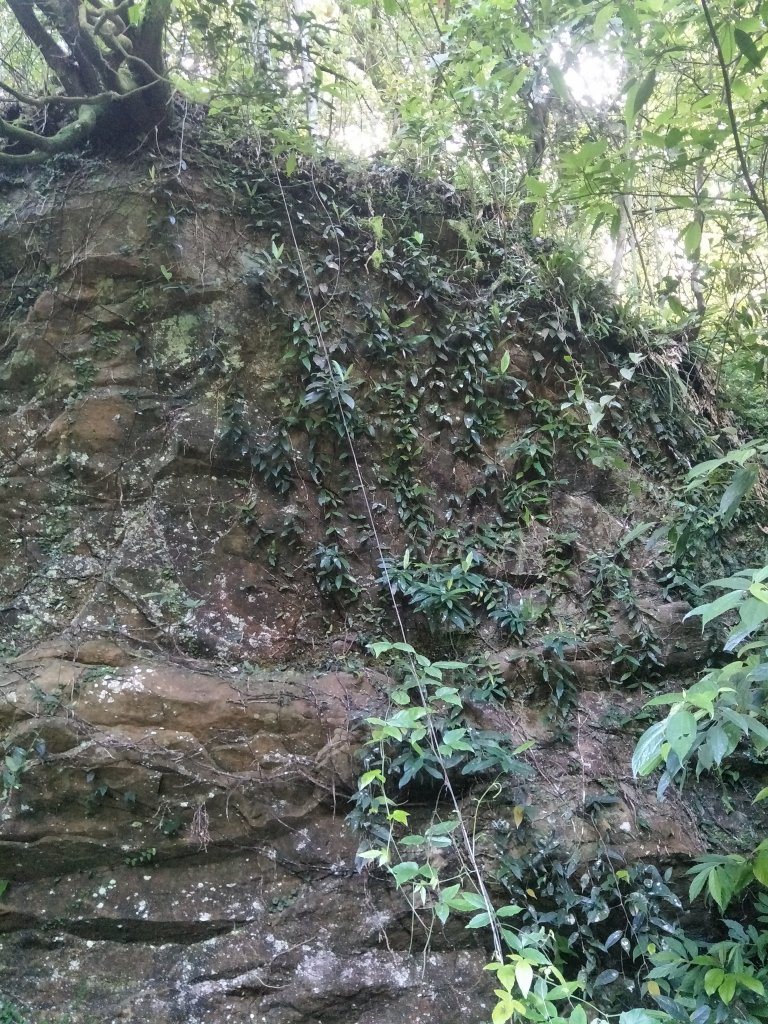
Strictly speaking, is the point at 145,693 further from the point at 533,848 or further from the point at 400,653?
the point at 533,848

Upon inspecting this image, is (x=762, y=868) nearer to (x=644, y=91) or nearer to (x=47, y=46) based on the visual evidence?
(x=644, y=91)

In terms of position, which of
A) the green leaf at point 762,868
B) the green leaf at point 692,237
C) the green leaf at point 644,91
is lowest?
the green leaf at point 762,868

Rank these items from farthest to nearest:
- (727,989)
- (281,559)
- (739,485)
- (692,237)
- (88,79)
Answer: (88,79)
(281,559)
(727,989)
(692,237)
(739,485)

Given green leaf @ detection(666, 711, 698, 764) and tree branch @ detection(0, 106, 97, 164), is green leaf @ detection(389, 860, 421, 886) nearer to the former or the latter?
green leaf @ detection(666, 711, 698, 764)

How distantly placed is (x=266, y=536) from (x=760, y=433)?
183 inches

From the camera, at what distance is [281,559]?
4051 millimetres

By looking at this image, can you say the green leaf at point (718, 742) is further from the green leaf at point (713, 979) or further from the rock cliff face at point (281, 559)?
the rock cliff face at point (281, 559)

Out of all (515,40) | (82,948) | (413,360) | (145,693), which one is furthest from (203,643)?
(515,40)

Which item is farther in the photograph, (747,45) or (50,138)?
(50,138)

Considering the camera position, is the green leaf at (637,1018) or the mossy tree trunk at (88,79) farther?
the mossy tree trunk at (88,79)

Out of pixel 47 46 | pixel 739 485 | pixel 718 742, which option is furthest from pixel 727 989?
pixel 47 46

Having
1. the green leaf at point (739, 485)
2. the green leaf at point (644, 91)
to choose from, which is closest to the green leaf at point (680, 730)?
the green leaf at point (739, 485)

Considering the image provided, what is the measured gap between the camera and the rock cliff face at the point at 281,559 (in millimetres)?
3025

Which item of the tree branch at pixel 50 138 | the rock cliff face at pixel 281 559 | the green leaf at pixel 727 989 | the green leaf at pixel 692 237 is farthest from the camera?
the tree branch at pixel 50 138
